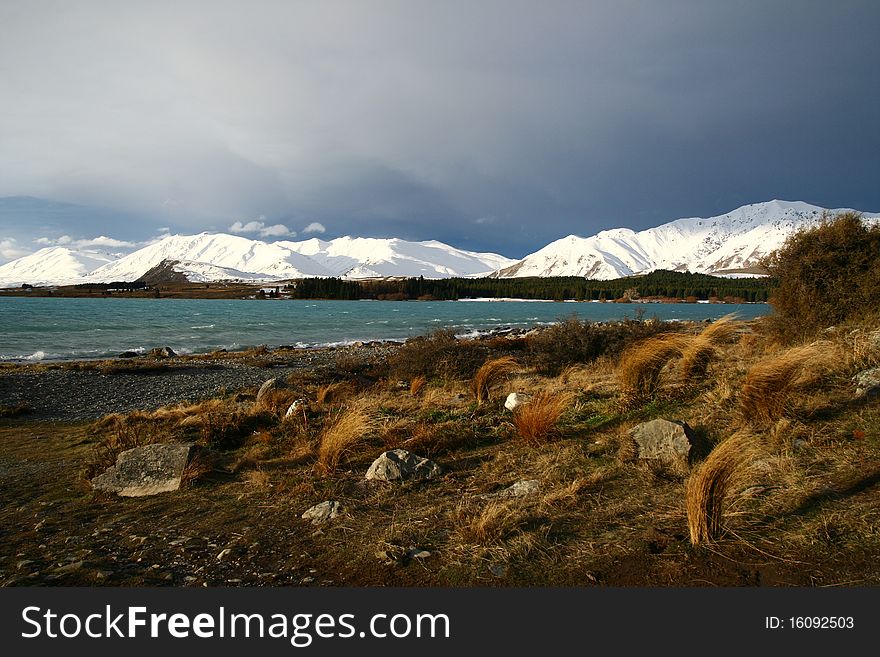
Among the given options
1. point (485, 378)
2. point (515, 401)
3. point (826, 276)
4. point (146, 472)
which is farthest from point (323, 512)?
point (826, 276)

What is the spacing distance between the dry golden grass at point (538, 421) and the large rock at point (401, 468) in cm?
150

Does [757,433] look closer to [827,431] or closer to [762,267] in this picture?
[827,431]

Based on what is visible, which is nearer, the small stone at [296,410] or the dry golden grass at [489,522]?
the dry golden grass at [489,522]

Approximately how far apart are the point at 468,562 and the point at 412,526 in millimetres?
858

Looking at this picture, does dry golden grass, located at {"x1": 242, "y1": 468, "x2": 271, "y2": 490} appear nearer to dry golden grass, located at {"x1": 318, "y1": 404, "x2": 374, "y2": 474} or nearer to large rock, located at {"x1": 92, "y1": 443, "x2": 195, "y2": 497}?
dry golden grass, located at {"x1": 318, "y1": 404, "x2": 374, "y2": 474}

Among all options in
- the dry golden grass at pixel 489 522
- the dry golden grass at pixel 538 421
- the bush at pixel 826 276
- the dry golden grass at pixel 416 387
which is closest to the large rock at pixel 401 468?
the dry golden grass at pixel 489 522

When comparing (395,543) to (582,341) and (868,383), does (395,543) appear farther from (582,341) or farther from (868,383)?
(582,341)

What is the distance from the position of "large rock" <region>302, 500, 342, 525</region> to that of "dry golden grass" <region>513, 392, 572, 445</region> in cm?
288

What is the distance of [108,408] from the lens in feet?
47.6

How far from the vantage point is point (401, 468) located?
5586mm

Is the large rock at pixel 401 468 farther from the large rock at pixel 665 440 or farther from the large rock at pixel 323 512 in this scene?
the large rock at pixel 665 440

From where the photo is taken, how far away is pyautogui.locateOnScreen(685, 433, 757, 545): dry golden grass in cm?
353

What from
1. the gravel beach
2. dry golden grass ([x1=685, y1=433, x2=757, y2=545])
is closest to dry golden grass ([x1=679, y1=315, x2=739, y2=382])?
dry golden grass ([x1=685, y1=433, x2=757, y2=545])

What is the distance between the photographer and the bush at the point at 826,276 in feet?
39.1
